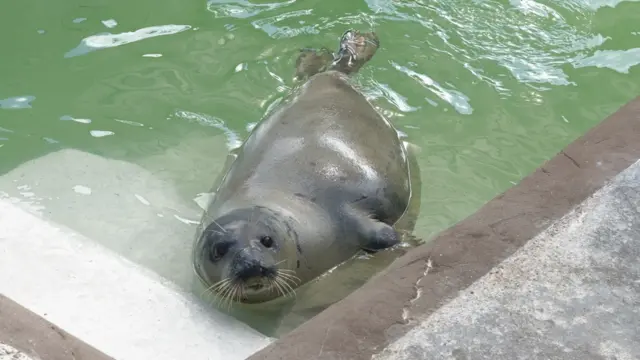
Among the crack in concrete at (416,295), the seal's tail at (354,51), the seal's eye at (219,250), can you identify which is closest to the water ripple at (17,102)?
the seal's tail at (354,51)

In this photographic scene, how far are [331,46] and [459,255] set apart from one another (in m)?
3.15

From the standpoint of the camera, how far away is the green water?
5277 mm

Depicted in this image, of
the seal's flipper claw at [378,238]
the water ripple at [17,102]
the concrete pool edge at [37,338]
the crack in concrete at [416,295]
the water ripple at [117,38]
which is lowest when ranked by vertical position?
the water ripple at [17,102]

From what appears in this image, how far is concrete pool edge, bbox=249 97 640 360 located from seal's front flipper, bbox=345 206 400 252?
105 centimetres

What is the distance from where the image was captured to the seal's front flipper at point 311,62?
18.3 ft

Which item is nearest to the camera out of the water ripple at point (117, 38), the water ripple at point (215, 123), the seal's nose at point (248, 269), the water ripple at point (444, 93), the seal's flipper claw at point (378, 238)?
the seal's nose at point (248, 269)

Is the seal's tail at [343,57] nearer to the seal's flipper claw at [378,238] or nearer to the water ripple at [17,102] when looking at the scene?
the seal's flipper claw at [378,238]

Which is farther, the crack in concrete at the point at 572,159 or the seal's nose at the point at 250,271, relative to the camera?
the seal's nose at the point at 250,271

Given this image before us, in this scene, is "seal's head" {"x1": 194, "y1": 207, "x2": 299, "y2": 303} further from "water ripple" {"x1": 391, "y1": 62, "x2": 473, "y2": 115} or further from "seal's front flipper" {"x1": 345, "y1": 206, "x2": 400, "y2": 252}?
"water ripple" {"x1": 391, "y1": 62, "x2": 473, "y2": 115}

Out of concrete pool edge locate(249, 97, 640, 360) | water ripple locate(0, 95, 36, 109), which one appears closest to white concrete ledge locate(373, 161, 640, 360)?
concrete pool edge locate(249, 97, 640, 360)

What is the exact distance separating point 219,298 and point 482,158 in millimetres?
2041

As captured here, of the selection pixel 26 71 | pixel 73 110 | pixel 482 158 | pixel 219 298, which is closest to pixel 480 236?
pixel 219 298

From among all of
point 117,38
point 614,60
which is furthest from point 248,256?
point 614,60

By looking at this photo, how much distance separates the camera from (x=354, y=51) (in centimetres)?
559
